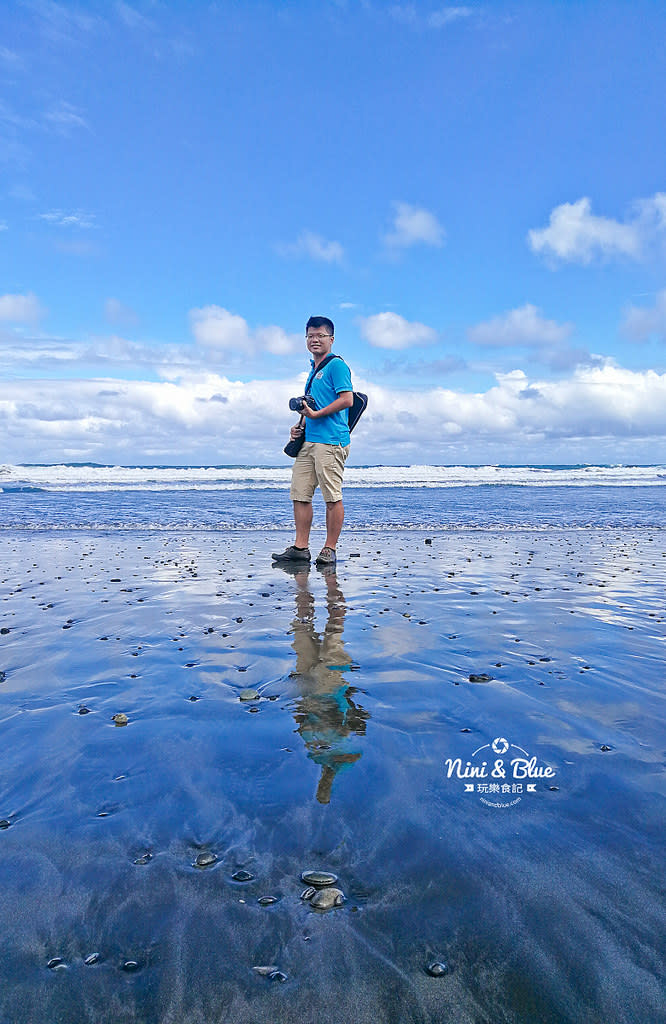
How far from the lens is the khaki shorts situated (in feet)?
29.3

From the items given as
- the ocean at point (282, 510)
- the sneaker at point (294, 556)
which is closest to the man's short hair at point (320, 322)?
the sneaker at point (294, 556)

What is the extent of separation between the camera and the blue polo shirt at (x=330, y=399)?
8680 mm

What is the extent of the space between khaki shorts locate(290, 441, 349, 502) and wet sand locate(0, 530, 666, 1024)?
3.81m

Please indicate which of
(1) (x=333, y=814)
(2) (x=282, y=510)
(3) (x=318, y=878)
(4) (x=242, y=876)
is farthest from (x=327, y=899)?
(2) (x=282, y=510)

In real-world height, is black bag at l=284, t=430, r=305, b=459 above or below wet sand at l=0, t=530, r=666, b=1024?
above

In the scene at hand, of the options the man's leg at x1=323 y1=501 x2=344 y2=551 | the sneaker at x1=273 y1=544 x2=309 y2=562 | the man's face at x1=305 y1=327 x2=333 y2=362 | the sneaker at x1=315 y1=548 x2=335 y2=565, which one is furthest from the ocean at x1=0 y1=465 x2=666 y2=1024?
the man's face at x1=305 y1=327 x2=333 y2=362

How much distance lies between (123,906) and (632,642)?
431cm

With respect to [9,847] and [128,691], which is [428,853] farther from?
[128,691]

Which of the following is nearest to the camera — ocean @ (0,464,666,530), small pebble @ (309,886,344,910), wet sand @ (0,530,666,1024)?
wet sand @ (0,530,666,1024)

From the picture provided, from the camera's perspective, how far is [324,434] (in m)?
9.02

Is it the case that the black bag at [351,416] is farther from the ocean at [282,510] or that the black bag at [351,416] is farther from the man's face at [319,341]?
the ocean at [282,510]

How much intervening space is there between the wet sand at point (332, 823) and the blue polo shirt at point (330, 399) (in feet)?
13.9

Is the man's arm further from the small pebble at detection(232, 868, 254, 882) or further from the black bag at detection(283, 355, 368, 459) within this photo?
the small pebble at detection(232, 868, 254, 882)

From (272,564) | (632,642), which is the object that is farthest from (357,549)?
(632,642)
